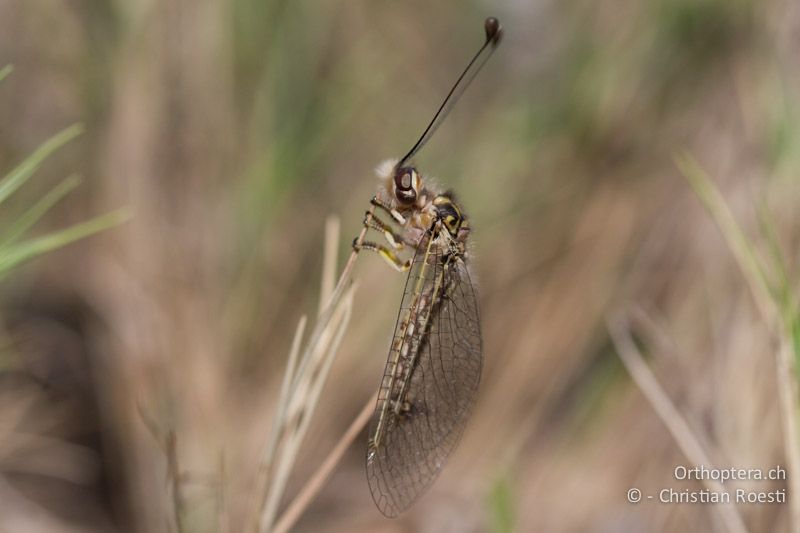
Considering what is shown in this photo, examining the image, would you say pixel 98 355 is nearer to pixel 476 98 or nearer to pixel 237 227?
pixel 237 227

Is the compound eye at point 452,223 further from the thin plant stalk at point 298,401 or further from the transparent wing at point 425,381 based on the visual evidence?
the thin plant stalk at point 298,401

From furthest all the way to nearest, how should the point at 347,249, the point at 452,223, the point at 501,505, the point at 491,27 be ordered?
the point at 347,249 → the point at 452,223 → the point at 491,27 → the point at 501,505

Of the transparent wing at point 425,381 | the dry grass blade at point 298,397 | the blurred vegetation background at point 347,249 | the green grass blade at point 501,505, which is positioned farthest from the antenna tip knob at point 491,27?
the blurred vegetation background at point 347,249

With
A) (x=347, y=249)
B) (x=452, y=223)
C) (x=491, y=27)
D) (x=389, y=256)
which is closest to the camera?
(x=491, y=27)

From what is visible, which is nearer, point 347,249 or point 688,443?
point 688,443

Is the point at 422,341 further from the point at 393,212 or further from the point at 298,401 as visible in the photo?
the point at 298,401

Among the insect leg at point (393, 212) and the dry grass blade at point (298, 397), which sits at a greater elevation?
the insect leg at point (393, 212)

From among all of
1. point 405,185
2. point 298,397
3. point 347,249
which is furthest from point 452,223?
point 347,249
